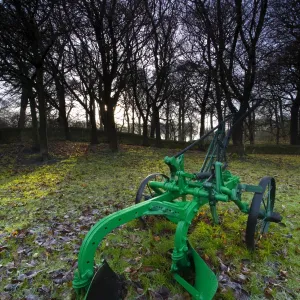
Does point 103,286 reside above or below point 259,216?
below

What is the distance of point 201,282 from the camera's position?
8.71 ft

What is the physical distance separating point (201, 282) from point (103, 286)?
40.5 inches

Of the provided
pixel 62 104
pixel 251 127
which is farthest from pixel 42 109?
pixel 251 127

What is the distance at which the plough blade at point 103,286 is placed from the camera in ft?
7.36

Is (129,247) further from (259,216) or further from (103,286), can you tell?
(259,216)

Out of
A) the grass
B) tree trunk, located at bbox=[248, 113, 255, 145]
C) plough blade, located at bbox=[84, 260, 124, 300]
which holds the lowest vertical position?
the grass

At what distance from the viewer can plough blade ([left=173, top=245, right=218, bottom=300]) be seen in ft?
8.23

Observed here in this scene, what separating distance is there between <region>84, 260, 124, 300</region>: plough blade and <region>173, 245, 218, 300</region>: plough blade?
0.64m

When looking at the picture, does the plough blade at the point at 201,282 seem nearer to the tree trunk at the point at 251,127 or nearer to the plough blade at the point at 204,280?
the plough blade at the point at 204,280

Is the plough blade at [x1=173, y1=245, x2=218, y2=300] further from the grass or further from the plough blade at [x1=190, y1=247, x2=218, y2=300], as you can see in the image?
the grass

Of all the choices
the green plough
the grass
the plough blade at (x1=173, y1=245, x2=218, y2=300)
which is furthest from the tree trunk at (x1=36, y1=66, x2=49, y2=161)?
the plough blade at (x1=173, y1=245, x2=218, y2=300)

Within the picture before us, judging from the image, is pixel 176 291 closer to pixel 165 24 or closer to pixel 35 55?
pixel 35 55

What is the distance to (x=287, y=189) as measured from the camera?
7.42 meters

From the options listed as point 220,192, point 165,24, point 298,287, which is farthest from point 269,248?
point 165,24
